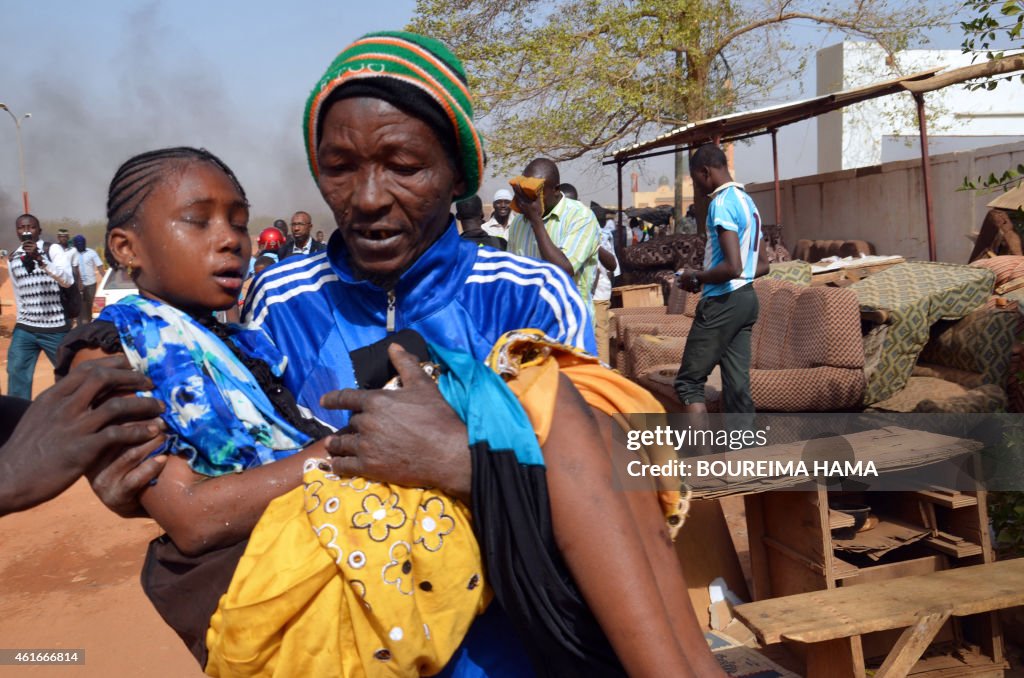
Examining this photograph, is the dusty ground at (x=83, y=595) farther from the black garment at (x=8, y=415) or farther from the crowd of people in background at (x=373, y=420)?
the crowd of people in background at (x=373, y=420)

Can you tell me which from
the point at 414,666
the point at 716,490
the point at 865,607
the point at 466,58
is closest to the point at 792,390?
the point at 716,490

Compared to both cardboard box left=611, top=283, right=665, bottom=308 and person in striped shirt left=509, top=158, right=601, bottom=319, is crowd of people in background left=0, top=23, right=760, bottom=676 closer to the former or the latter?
person in striped shirt left=509, top=158, right=601, bottom=319

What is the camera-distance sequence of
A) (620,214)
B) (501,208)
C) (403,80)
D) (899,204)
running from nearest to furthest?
(403,80) < (501,208) < (899,204) < (620,214)

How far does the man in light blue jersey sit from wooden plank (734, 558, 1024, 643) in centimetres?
207

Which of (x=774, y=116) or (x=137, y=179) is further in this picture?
(x=774, y=116)

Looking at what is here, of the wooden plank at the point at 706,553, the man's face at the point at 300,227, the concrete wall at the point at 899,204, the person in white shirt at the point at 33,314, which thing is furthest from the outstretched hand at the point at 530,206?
the concrete wall at the point at 899,204

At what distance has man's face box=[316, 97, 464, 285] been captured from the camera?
140cm

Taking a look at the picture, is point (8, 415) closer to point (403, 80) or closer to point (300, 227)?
point (403, 80)

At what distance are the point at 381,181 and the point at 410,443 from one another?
1.80ft

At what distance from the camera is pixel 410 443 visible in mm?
1095

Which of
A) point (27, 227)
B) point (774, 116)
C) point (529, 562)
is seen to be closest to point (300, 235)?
point (27, 227)

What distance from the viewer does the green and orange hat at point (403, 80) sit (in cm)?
138

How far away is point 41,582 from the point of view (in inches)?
195

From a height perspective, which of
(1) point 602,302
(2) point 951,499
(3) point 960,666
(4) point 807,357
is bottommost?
(3) point 960,666
